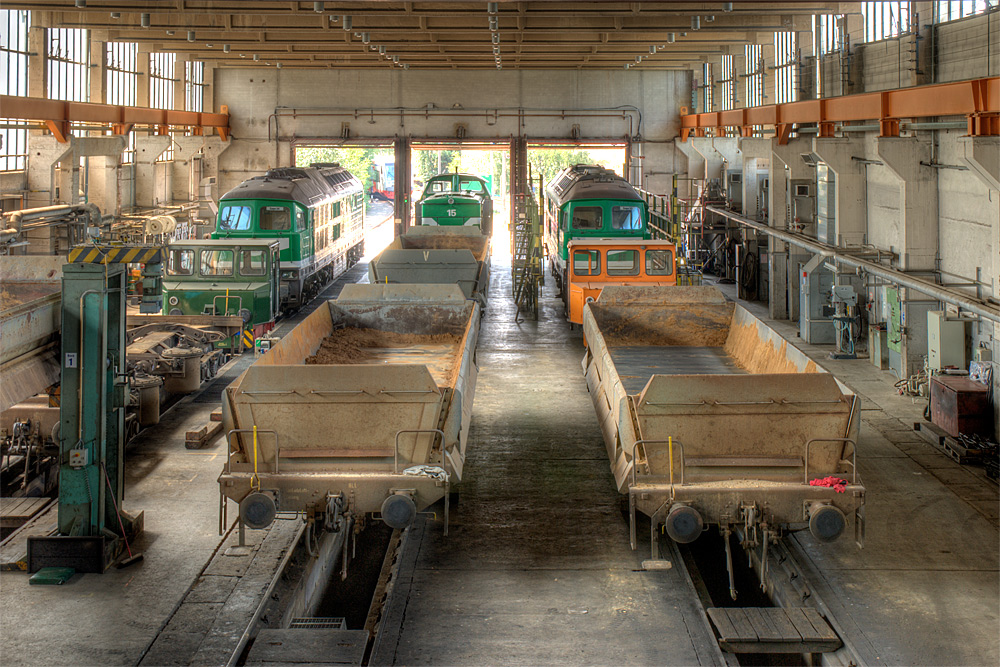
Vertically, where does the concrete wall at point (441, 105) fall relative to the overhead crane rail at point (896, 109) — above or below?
above

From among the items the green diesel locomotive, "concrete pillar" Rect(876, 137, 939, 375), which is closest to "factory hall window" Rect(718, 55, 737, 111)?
the green diesel locomotive

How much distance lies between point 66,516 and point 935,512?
7701 mm

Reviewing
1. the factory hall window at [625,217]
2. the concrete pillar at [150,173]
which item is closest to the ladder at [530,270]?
the factory hall window at [625,217]

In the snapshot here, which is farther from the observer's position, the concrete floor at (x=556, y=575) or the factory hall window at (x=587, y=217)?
the factory hall window at (x=587, y=217)

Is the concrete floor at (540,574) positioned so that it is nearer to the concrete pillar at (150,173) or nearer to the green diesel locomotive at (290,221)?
the green diesel locomotive at (290,221)

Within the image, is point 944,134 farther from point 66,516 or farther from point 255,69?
point 255,69

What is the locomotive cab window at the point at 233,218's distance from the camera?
19547 mm

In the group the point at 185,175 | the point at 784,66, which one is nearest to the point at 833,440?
the point at 784,66

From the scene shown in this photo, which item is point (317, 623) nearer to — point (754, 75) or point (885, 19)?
point (885, 19)

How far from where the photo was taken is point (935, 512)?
8.91 m

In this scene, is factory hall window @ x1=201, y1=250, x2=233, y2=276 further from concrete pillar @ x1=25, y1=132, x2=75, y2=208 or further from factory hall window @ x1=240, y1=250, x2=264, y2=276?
concrete pillar @ x1=25, y1=132, x2=75, y2=208

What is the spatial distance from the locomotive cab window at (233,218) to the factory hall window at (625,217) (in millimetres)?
7624

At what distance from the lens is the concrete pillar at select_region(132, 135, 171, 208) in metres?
24.5

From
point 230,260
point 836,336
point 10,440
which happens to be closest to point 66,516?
point 10,440
